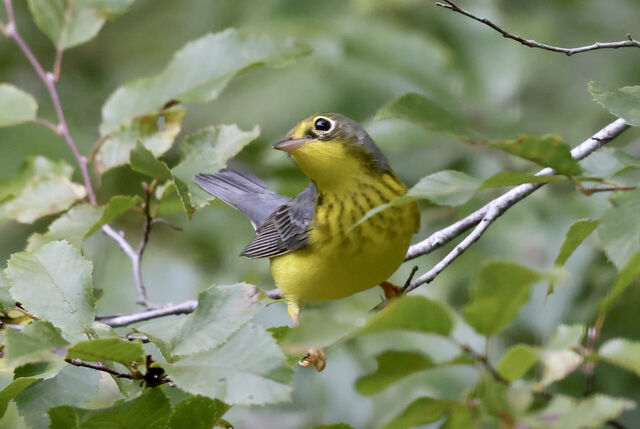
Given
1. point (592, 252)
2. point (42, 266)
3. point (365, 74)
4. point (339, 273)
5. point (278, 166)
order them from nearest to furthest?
point (42, 266) → point (339, 273) → point (592, 252) → point (278, 166) → point (365, 74)

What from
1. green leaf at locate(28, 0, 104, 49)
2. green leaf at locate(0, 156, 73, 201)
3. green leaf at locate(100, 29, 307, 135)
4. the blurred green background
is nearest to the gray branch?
the blurred green background

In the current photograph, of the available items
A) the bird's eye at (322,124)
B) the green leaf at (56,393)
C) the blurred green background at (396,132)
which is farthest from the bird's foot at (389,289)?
the green leaf at (56,393)

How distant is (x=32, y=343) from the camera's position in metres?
2.00

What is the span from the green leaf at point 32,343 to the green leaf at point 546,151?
1.15 m

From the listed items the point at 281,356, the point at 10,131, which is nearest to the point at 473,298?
the point at 281,356

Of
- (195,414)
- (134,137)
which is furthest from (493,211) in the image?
(134,137)

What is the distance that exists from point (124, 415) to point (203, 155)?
126 cm

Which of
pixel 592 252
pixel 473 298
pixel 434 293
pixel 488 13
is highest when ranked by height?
pixel 473 298

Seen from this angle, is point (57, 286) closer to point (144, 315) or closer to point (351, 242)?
point (144, 315)

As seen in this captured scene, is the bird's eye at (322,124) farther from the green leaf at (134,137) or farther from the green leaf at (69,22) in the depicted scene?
the green leaf at (69,22)

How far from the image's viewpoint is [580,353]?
1.66 meters

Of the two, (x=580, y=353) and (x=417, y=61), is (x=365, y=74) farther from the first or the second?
(x=580, y=353)

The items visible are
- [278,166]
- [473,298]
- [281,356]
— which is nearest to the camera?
[473,298]

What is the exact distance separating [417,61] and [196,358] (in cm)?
334
